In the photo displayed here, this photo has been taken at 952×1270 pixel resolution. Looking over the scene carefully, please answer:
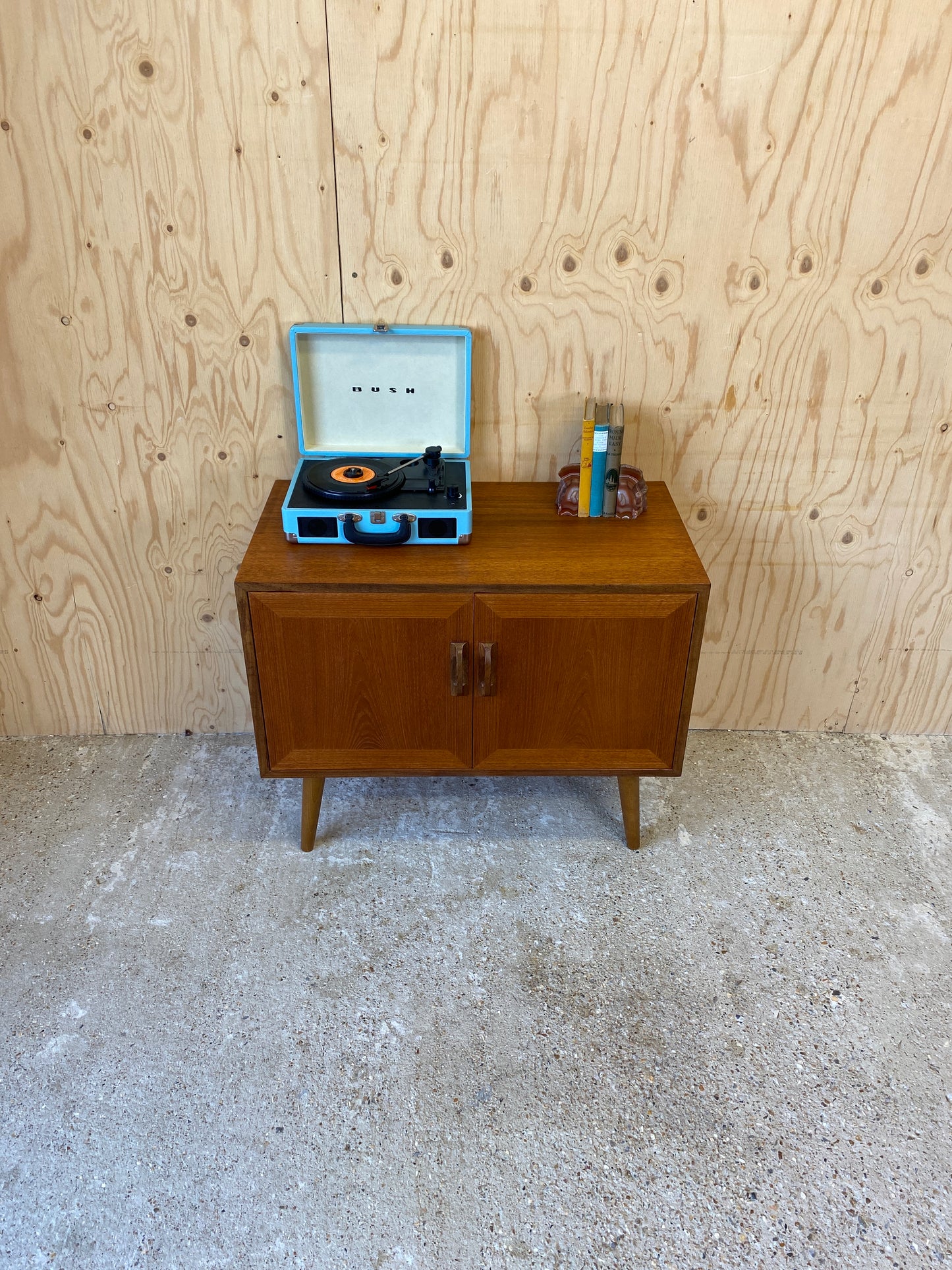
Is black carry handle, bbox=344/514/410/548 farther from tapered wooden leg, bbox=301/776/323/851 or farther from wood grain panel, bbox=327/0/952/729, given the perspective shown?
tapered wooden leg, bbox=301/776/323/851

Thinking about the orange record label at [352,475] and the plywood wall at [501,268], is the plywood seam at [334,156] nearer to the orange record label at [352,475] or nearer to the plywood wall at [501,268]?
the plywood wall at [501,268]

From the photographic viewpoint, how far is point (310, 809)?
6.07 ft

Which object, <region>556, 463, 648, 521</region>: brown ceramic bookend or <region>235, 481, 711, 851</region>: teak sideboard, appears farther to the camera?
<region>556, 463, 648, 521</region>: brown ceramic bookend

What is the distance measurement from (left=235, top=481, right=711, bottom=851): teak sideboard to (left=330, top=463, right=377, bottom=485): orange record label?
127 millimetres

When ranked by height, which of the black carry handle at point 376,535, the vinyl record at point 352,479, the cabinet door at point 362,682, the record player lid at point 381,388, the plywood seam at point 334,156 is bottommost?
the cabinet door at point 362,682

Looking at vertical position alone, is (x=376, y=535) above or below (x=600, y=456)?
below

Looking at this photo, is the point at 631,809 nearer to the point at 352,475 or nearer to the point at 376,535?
the point at 376,535

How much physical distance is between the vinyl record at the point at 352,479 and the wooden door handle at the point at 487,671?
35 centimetres

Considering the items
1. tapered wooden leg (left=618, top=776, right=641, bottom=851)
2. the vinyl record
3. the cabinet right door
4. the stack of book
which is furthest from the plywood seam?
tapered wooden leg (left=618, top=776, right=641, bottom=851)

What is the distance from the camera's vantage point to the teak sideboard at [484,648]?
1551 mm

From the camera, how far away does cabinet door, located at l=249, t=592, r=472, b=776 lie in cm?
156

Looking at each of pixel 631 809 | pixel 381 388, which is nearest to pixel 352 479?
pixel 381 388

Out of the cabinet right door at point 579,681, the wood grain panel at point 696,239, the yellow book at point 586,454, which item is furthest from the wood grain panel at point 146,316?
the cabinet right door at point 579,681

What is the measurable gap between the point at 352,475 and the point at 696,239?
0.78 m
